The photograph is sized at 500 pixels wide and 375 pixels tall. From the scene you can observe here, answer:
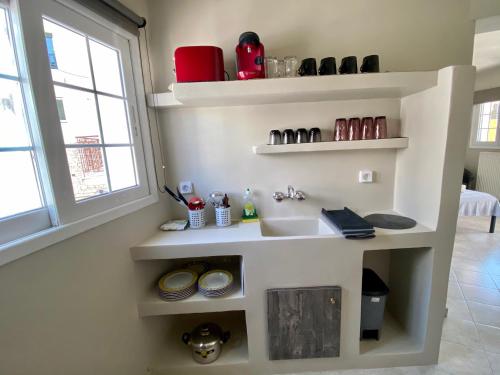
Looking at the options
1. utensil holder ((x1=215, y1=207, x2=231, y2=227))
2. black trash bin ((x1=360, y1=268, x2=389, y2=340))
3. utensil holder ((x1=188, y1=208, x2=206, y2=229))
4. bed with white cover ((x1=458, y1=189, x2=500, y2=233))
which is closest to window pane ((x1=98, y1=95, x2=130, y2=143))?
utensil holder ((x1=188, y1=208, x2=206, y2=229))

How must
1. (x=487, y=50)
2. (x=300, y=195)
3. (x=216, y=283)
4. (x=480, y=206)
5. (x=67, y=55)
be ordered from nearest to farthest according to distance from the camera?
1. (x=67, y=55)
2. (x=216, y=283)
3. (x=300, y=195)
4. (x=487, y=50)
5. (x=480, y=206)

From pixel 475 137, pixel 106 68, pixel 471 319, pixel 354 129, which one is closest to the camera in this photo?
pixel 106 68

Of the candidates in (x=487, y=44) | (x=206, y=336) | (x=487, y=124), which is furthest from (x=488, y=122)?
(x=206, y=336)

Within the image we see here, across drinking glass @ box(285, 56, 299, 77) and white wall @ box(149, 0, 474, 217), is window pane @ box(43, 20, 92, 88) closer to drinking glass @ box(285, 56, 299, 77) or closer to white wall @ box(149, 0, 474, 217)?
white wall @ box(149, 0, 474, 217)

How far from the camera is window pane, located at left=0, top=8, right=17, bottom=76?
0.75m

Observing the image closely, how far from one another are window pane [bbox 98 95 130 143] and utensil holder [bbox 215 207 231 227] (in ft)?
2.35

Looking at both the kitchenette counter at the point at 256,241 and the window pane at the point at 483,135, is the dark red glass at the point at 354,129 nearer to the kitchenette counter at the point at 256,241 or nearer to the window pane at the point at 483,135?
the kitchenette counter at the point at 256,241

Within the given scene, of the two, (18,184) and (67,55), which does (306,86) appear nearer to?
(67,55)

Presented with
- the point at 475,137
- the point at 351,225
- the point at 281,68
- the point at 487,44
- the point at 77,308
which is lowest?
the point at 77,308

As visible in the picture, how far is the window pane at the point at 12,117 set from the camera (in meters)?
0.75

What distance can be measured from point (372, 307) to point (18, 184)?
6.34ft

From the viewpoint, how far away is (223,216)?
1.57m

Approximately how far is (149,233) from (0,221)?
75 cm

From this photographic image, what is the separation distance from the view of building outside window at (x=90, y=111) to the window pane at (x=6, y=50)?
123 mm
